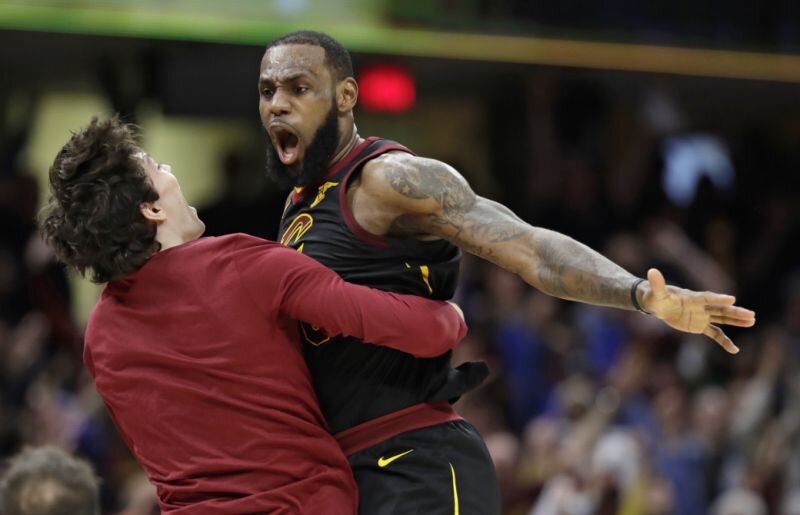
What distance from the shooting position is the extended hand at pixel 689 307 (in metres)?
3.11

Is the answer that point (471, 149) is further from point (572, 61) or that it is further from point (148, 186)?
point (148, 186)

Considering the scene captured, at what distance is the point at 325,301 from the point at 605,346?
641 cm

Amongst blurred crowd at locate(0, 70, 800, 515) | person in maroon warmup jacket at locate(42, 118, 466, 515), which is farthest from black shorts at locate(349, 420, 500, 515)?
blurred crowd at locate(0, 70, 800, 515)

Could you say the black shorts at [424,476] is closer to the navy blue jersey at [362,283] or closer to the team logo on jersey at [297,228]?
the navy blue jersey at [362,283]

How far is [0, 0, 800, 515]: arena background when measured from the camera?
8.24 m

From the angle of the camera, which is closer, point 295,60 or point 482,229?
point 482,229

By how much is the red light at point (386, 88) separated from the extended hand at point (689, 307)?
6453 mm

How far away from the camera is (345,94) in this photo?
3691 millimetres

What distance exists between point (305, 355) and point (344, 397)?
148mm

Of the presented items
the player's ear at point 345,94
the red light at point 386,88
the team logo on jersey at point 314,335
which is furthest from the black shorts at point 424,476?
the red light at point 386,88

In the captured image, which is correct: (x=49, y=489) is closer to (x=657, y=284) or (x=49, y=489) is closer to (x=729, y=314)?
(x=657, y=284)

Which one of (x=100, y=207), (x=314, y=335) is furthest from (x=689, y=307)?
(x=100, y=207)

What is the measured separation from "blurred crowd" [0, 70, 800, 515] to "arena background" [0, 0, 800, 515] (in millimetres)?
18

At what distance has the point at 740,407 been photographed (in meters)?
9.31
